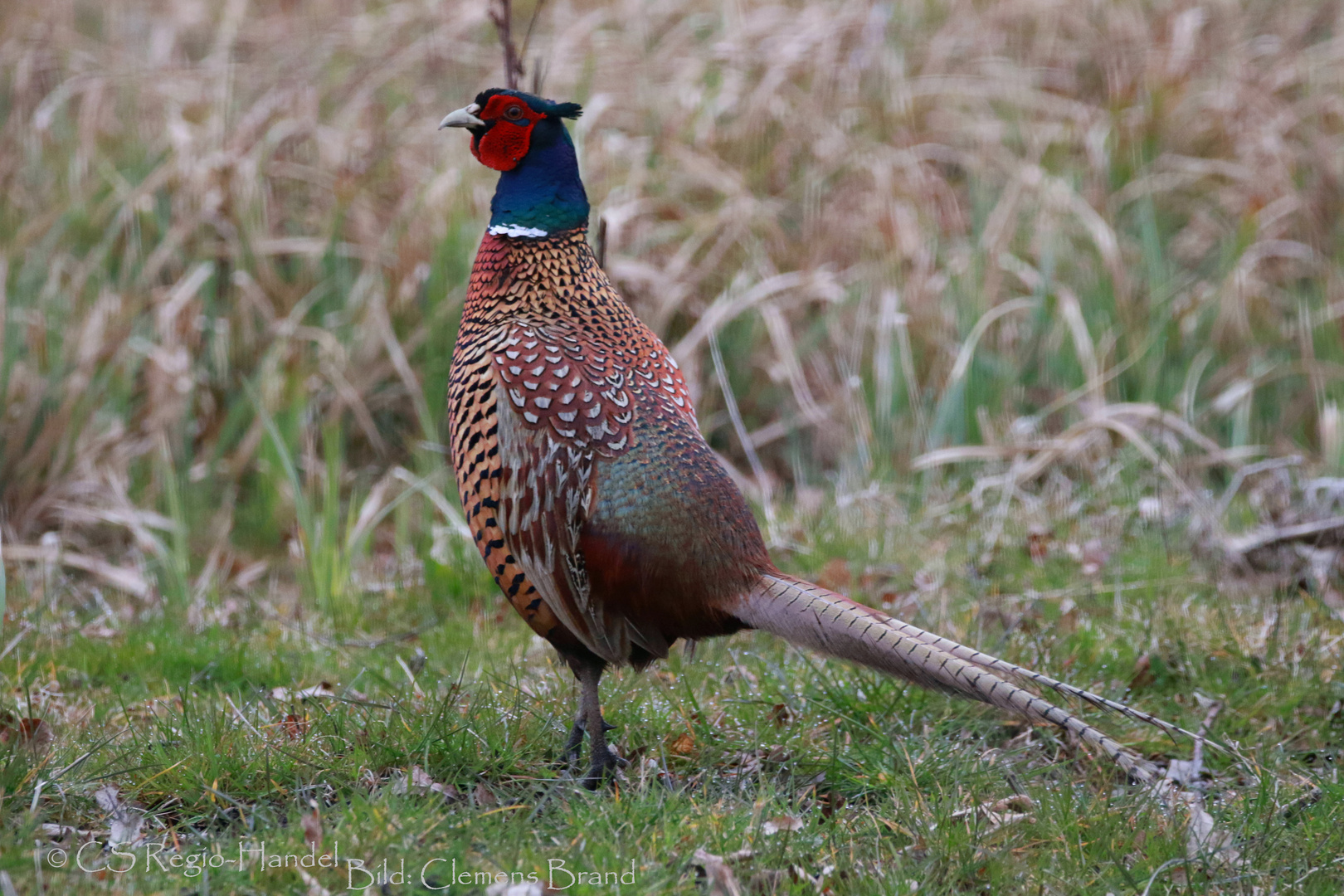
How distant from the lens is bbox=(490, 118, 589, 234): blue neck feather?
3113mm

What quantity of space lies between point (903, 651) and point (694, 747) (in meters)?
0.67

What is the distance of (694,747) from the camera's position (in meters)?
3.03

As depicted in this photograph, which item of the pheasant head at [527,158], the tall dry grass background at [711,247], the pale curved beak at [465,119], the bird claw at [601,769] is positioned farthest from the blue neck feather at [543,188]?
the tall dry grass background at [711,247]

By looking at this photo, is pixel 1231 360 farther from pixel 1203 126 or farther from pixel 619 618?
pixel 619 618

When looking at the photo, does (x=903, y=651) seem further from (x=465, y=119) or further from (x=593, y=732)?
(x=465, y=119)

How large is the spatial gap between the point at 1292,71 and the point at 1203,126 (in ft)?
2.56

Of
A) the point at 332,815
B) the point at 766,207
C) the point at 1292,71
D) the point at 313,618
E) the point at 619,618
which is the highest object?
the point at 1292,71

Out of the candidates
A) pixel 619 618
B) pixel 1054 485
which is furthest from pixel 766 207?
pixel 619 618

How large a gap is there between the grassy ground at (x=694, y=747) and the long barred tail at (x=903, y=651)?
28 centimetres

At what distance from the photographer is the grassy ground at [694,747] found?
2.45 m

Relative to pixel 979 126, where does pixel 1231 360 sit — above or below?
below

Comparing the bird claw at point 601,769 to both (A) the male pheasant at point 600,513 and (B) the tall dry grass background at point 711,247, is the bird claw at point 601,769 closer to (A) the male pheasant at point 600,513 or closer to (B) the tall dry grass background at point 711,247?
(A) the male pheasant at point 600,513

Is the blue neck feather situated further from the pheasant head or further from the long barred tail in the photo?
the long barred tail

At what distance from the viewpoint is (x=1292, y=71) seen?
7.20 m
